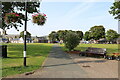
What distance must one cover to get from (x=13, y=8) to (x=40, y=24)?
11.5 m

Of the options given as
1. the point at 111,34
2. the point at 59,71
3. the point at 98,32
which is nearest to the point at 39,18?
the point at 59,71

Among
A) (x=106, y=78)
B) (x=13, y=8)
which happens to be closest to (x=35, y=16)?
A: (x=106, y=78)

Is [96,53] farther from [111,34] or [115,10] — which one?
[111,34]

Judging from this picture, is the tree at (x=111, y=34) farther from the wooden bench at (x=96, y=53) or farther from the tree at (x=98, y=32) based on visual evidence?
the wooden bench at (x=96, y=53)

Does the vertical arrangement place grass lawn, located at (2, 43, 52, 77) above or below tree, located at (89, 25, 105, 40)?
below

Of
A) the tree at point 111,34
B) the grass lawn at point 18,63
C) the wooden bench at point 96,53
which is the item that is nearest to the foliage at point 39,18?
the grass lawn at point 18,63

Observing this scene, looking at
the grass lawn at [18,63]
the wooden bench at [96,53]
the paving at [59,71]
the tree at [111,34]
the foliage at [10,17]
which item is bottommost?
the paving at [59,71]

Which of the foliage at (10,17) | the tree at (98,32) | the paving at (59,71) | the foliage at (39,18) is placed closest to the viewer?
the paving at (59,71)

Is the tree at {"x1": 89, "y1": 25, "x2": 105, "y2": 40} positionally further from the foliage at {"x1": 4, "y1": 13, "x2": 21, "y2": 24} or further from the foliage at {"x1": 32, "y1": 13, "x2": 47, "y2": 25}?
the foliage at {"x1": 4, "y1": 13, "x2": 21, "y2": 24}

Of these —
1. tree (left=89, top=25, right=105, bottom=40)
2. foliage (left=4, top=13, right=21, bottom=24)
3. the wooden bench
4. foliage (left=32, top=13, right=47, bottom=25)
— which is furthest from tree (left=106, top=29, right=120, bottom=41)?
foliage (left=4, top=13, right=21, bottom=24)

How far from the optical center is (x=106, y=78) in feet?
20.9

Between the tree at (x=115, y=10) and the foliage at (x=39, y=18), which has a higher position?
the tree at (x=115, y=10)

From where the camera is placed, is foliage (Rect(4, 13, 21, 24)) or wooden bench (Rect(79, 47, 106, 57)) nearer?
foliage (Rect(4, 13, 21, 24))

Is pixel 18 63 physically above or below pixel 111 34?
below
